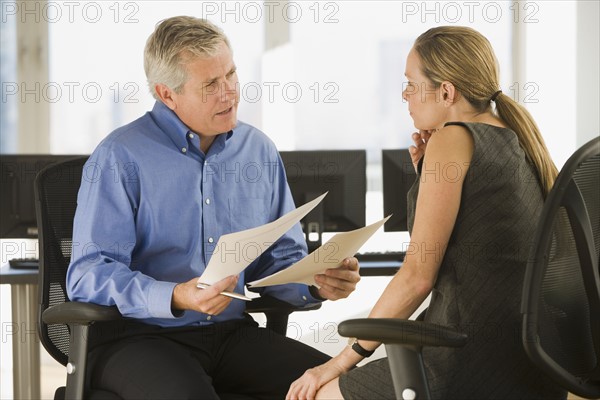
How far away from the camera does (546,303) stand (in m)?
1.46

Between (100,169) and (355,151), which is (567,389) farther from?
(355,151)

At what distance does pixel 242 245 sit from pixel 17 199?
137 cm

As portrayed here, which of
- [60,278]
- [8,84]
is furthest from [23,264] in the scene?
[8,84]

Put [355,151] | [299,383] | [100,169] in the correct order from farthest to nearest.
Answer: [355,151] → [100,169] → [299,383]

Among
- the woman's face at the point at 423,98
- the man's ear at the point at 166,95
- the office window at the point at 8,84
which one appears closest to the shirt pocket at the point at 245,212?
the man's ear at the point at 166,95

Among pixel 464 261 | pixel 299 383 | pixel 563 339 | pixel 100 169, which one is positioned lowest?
pixel 299 383

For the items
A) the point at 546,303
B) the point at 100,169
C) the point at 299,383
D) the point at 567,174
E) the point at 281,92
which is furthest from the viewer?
the point at 281,92

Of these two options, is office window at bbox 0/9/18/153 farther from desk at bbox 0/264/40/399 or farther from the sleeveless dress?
the sleeveless dress

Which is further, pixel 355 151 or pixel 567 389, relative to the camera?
pixel 355 151

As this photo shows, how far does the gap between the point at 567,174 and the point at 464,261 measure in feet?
0.94

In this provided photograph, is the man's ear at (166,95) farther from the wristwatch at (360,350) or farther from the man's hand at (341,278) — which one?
the wristwatch at (360,350)

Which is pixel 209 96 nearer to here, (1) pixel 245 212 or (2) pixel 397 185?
(1) pixel 245 212

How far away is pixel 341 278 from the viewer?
1950mm

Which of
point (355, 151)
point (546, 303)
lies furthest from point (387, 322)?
point (355, 151)
